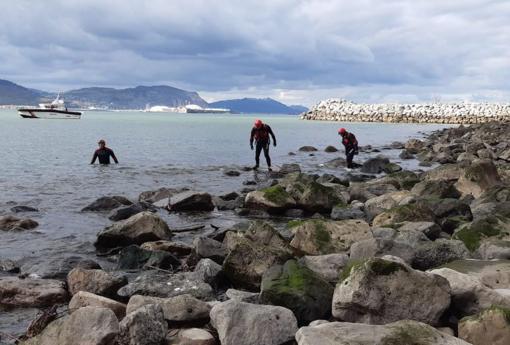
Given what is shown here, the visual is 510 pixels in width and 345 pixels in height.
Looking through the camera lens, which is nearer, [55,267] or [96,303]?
[96,303]

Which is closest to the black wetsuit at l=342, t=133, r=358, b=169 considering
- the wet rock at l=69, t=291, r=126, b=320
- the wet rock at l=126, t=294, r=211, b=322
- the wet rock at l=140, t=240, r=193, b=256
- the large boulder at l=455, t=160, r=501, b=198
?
the large boulder at l=455, t=160, r=501, b=198

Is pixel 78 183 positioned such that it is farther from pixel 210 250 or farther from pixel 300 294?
pixel 300 294

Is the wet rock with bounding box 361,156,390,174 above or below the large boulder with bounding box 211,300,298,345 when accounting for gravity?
below

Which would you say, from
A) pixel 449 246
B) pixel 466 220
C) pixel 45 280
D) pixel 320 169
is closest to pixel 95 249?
pixel 45 280

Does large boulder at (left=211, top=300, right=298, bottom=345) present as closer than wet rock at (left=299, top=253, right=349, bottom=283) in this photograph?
Yes

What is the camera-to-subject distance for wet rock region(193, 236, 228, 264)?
1039 cm

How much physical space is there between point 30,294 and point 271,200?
874 centimetres

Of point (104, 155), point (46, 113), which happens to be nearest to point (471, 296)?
point (104, 155)

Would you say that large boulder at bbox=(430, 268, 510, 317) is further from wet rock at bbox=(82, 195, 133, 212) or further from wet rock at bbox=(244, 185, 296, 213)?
wet rock at bbox=(82, 195, 133, 212)

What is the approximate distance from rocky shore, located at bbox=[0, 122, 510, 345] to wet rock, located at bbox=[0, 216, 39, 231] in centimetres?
3

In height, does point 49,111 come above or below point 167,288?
below

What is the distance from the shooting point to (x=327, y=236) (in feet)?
34.8

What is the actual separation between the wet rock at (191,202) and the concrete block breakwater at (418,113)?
112 metres

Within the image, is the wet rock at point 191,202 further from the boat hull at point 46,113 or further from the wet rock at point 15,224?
the boat hull at point 46,113
